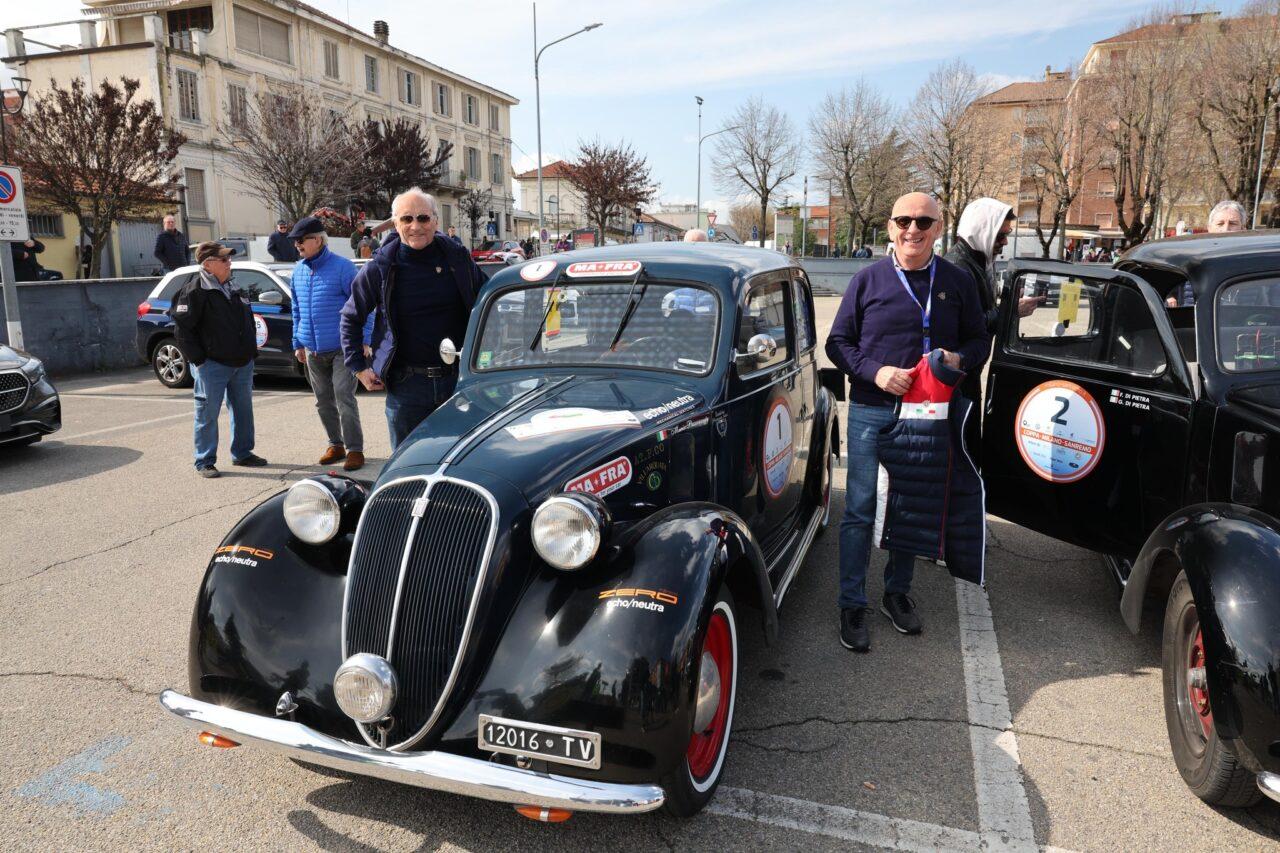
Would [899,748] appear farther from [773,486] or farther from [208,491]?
[208,491]

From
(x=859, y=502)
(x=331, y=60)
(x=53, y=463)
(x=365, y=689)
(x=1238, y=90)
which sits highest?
(x=331, y=60)

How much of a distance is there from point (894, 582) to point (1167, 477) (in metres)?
1.24

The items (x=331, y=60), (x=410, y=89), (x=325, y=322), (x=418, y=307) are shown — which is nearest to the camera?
(x=418, y=307)

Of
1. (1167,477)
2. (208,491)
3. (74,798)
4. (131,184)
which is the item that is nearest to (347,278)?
(208,491)

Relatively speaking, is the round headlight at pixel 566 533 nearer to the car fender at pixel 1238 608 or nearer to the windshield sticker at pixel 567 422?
the windshield sticker at pixel 567 422

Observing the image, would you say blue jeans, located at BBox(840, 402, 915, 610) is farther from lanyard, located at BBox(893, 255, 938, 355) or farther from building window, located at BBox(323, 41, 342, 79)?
building window, located at BBox(323, 41, 342, 79)

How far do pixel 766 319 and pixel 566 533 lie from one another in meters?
2.04

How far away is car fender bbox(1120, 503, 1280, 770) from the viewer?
236 centimetres

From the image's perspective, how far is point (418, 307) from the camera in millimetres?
4914

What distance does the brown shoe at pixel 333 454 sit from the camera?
7199mm

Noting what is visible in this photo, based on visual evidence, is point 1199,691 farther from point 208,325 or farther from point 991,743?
point 208,325

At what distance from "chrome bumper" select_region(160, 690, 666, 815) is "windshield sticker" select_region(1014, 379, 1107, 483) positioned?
9.23ft

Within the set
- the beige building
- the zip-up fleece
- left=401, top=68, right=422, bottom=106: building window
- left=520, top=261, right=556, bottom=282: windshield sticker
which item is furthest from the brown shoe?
left=401, top=68, right=422, bottom=106: building window

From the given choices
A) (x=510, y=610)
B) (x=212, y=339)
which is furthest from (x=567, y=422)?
(x=212, y=339)
